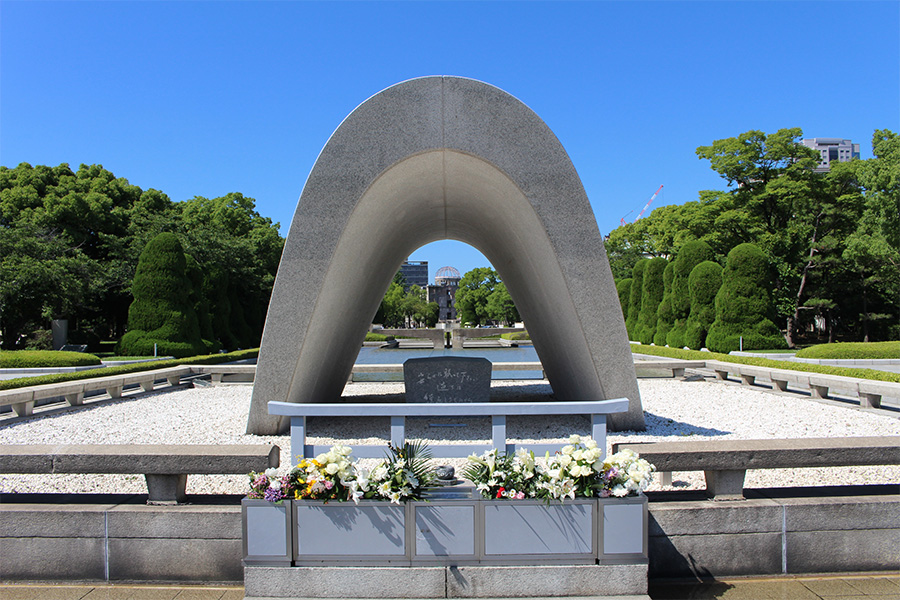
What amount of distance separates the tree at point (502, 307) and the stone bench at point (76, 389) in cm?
5457

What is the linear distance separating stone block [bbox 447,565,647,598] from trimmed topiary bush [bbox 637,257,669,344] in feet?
86.6

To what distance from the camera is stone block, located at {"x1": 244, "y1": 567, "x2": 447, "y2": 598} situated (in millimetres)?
3334

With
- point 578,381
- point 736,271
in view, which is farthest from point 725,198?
point 578,381

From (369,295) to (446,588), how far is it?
708 centimetres

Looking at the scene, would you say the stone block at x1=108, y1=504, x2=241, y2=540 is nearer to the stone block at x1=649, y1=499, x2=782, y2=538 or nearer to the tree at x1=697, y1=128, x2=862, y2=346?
the stone block at x1=649, y1=499, x2=782, y2=538

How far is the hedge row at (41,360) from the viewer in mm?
15778

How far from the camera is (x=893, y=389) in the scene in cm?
898

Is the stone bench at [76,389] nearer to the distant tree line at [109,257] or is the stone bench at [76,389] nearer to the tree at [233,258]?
the distant tree line at [109,257]

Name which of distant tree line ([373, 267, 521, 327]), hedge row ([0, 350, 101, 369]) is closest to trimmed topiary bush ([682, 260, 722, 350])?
hedge row ([0, 350, 101, 369])

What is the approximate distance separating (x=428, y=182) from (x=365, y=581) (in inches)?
225

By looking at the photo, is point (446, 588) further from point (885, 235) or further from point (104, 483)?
point (885, 235)

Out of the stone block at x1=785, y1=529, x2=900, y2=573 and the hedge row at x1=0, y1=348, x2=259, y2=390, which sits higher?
the hedge row at x1=0, y1=348, x2=259, y2=390

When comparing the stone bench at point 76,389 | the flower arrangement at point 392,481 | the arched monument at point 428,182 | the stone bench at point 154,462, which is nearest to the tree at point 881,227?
the arched monument at point 428,182

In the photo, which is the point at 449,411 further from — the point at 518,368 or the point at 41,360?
the point at 41,360
